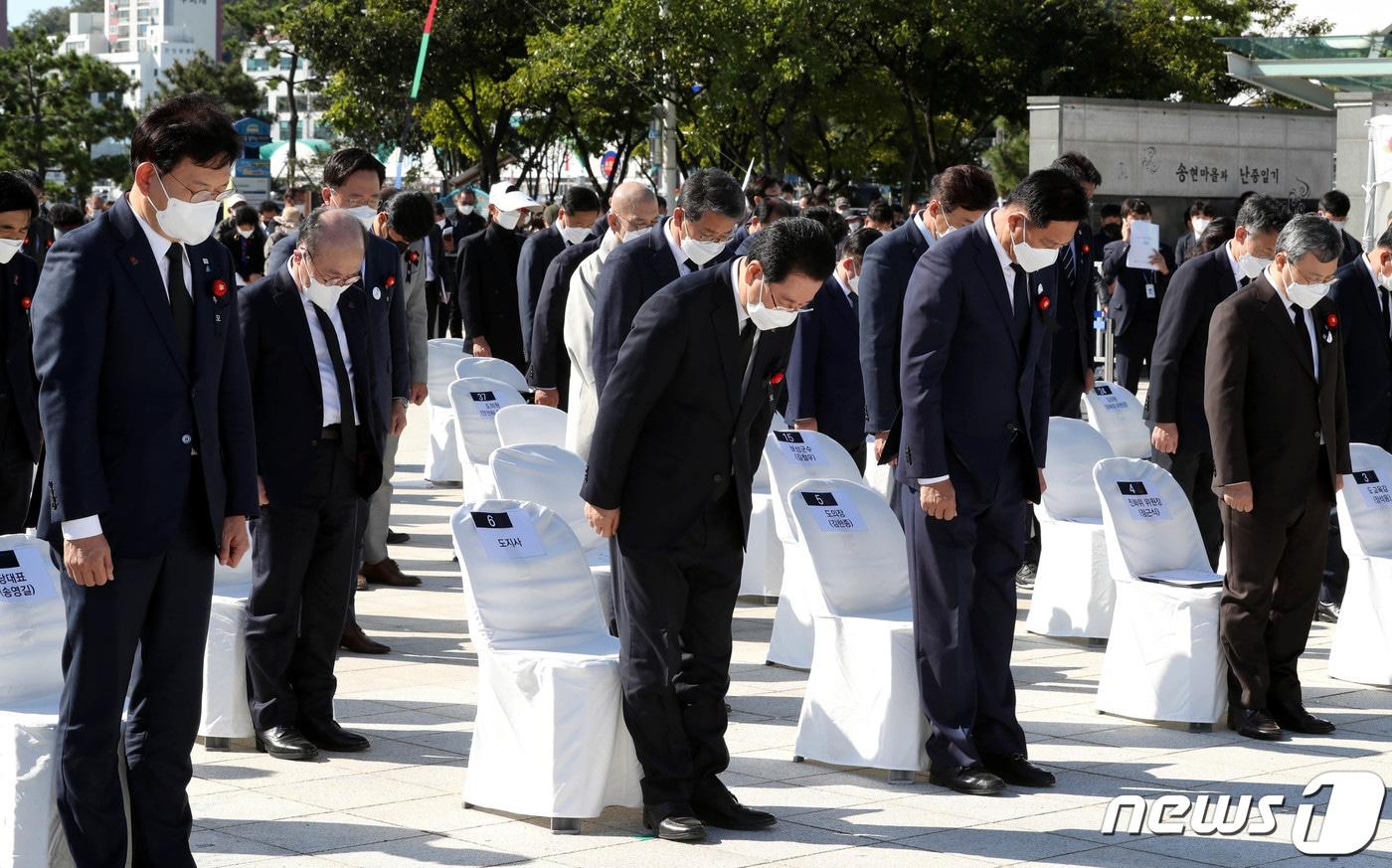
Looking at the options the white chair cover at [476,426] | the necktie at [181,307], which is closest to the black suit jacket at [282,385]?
the necktie at [181,307]

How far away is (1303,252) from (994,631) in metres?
1.96

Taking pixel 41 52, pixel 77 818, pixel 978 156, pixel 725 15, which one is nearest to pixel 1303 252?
pixel 77 818

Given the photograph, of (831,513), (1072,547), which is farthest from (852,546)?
(1072,547)

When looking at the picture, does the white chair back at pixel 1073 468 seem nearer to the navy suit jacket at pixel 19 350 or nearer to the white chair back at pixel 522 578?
the white chair back at pixel 522 578

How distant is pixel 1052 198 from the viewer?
6223 mm

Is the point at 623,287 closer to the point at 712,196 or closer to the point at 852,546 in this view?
the point at 712,196

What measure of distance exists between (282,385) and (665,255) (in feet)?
5.28

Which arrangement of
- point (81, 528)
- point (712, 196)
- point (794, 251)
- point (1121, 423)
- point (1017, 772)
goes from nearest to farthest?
point (81, 528), point (794, 251), point (1017, 772), point (712, 196), point (1121, 423)

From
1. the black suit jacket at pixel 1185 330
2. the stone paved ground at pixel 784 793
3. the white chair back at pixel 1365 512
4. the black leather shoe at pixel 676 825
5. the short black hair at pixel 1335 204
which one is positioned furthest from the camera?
the short black hair at pixel 1335 204

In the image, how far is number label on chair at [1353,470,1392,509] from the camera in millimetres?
8289

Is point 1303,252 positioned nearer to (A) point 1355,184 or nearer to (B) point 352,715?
(B) point 352,715

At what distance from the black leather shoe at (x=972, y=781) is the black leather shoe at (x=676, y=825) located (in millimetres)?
961

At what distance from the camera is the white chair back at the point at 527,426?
30.2ft

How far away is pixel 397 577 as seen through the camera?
33.1 feet
